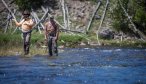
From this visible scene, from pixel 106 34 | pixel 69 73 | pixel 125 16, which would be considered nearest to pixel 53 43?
pixel 69 73

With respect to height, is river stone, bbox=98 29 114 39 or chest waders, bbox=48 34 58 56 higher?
chest waders, bbox=48 34 58 56

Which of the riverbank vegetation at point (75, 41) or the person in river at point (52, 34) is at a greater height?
the person in river at point (52, 34)

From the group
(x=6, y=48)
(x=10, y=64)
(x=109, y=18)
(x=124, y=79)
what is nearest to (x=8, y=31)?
(x=109, y=18)

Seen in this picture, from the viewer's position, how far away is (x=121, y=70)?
1673cm

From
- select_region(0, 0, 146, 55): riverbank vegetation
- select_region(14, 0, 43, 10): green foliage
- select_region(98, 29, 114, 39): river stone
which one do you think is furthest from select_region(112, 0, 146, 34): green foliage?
select_region(14, 0, 43, 10): green foliage

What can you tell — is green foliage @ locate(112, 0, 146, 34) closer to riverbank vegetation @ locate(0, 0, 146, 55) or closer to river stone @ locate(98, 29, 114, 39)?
riverbank vegetation @ locate(0, 0, 146, 55)

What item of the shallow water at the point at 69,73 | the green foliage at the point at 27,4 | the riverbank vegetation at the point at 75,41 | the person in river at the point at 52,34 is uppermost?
the green foliage at the point at 27,4

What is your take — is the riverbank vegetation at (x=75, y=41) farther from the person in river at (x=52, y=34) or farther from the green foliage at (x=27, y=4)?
the person in river at (x=52, y=34)

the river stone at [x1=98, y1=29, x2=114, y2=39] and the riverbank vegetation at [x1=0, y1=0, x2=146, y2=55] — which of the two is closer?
the riverbank vegetation at [x1=0, y1=0, x2=146, y2=55]

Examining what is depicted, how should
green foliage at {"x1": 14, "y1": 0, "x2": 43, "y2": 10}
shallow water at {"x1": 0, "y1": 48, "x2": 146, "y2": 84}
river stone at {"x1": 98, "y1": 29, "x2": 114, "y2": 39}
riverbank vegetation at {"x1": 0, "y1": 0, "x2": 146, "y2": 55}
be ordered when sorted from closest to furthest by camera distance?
shallow water at {"x1": 0, "y1": 48, "x2": 146, "y2": 84}
riverbank vegetation at {"x1": 0, "y1": 0, "x2": 146, "y2": 55}
river stone at {"x1": 98, "y1": 29, "x2": 114, "y2": 39}
green foliage at {"x1": 14, "y1": 0, "x2": 43, "y2": 10}

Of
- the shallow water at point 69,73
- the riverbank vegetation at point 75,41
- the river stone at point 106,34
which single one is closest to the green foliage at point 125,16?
the river stone at point 106,34

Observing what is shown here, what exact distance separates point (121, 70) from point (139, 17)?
22103 millimetres

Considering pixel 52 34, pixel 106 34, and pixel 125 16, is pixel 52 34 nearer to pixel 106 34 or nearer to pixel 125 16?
pixel 106 34

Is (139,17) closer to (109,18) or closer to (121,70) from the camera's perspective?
(109,18)
